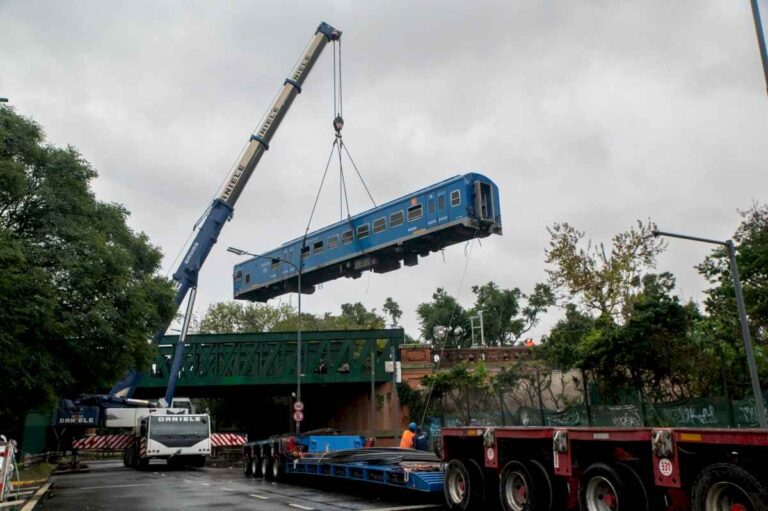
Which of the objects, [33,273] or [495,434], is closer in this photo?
[495,434]

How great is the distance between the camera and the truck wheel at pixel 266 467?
67.9 feet

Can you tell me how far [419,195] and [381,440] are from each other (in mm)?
14515

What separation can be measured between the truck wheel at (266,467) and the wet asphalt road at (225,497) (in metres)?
0.29

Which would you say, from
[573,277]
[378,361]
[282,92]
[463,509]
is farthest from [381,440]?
[463,509]

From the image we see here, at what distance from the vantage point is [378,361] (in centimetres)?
3691

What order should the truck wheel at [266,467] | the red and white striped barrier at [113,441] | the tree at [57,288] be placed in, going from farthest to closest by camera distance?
the red and white striped barrier at [113,441] → the truck wheel at [266,467] → the tree at [57,288]

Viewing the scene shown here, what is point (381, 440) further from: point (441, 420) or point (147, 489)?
point (147, 489)

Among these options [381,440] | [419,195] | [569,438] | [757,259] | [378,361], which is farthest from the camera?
[378,361]

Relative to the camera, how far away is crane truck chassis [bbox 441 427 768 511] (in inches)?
289

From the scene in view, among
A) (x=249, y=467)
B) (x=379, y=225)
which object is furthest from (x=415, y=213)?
(x=249, y=467)

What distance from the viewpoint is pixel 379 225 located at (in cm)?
2778

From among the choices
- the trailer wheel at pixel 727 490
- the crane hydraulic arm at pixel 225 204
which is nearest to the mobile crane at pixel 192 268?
the crane hydraulic arm at pixel 225 204

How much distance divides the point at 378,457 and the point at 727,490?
8.93m

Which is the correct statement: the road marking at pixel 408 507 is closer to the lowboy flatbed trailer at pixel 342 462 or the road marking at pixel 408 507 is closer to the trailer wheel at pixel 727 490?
the lowboy flatbed trailer at pixel 342 462
